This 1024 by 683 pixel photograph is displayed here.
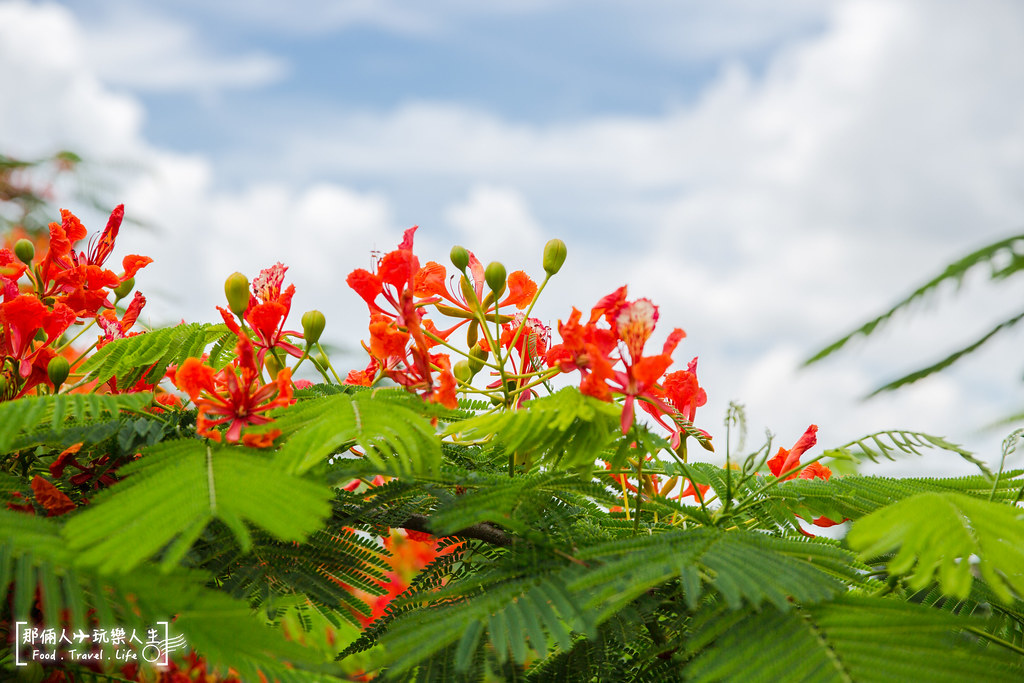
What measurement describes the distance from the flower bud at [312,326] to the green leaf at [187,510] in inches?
12.5

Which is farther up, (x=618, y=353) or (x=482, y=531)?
(x=618, y=353)

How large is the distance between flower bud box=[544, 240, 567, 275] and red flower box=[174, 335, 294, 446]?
0.49 metres

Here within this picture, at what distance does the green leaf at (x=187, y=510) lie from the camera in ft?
2.86

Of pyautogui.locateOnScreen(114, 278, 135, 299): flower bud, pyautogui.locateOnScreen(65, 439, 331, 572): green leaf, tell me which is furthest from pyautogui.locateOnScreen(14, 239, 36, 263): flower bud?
pyautogui.locateOnScreen(65, 439, 331, 572): green leaf

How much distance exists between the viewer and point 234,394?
1.19m

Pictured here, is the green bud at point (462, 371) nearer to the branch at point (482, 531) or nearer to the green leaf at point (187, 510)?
the branch at point (482, 531)

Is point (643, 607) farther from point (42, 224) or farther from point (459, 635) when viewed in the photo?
point (42, 224)

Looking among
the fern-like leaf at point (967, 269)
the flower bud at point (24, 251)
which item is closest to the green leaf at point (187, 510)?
the flower bud at point (24, 251)

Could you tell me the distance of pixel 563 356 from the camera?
1.27 metres

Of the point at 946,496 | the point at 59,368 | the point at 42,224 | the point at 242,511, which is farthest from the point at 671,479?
the point at 42,224

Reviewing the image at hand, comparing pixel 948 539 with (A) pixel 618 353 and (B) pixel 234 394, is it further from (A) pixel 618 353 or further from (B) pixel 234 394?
(B) pixel 234 394

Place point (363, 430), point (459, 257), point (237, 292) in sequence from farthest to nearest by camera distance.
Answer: point (459, 257), point (237, 292), point (363, 430)

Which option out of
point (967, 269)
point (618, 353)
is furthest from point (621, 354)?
point (967, 269)

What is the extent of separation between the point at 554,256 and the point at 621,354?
27cm
